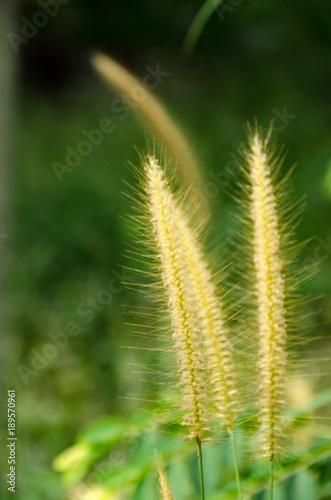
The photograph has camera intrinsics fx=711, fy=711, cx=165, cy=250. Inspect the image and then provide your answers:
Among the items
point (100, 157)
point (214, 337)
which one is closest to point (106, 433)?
point (214, 337)

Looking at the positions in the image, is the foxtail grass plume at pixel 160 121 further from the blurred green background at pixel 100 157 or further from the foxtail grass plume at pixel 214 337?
the blurred green background at pixel 100 157

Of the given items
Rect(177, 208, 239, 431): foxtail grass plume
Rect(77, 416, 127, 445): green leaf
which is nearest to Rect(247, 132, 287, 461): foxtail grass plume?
Rect(177, 208, 239, 431): foxtail grass plume

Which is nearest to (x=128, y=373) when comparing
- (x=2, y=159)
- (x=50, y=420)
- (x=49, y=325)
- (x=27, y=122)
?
(x=50, y=420)

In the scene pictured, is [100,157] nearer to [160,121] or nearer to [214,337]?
[160,121]

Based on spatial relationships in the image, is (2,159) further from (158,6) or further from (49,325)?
(158,6)

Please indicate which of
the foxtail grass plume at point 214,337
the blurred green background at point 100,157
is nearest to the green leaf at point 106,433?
the blurred green background at point 100,157

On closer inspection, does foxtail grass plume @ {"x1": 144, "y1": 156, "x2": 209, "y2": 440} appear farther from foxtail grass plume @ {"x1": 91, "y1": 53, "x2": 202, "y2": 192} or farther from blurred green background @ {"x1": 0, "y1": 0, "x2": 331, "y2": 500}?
blurred green background @ {"x1": 0, "y1": 0, "x2": 331, "y2": 500}
